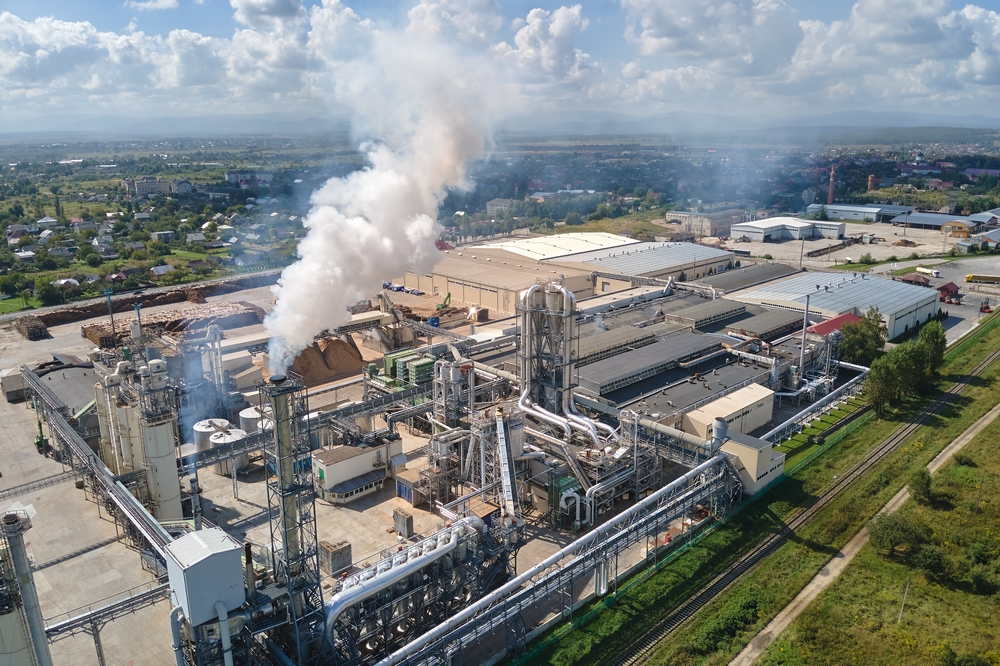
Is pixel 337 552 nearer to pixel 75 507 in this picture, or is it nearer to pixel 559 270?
pixel 75 507

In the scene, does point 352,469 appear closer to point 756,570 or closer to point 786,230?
point 756,570

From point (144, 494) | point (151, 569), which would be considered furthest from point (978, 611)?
point (144, 494)

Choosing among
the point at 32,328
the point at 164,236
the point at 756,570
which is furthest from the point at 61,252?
the point at 756,570

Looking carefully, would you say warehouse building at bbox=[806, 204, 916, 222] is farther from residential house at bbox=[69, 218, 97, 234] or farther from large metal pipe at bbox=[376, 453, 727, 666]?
residential house at bbox=[69, 218, 97, 234]

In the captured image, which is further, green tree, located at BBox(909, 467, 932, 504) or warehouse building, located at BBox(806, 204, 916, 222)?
warehouse building, located at BBox(806, 204, 916, 222)

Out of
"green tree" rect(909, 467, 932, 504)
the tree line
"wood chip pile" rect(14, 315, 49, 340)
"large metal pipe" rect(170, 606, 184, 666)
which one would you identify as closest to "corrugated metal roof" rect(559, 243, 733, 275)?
the tree line

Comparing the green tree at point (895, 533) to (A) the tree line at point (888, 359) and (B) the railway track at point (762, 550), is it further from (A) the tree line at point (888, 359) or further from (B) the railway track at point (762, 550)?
(A) the tree line at point (888, 359)

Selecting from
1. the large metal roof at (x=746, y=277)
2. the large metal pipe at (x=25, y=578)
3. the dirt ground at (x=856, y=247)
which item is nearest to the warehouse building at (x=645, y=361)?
the large metal roof at (x=746, y=277)
